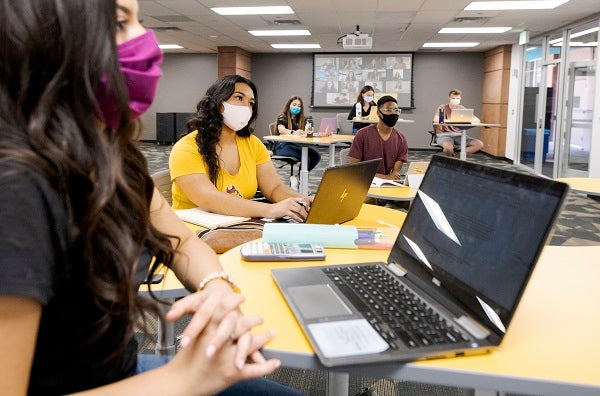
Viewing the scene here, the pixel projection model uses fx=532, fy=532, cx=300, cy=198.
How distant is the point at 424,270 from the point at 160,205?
552 millimetres

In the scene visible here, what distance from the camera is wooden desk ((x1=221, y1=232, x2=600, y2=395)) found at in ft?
2.39

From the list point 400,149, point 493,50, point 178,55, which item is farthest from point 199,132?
point 178,55

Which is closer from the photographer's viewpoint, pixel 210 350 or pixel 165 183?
pixel 210 350

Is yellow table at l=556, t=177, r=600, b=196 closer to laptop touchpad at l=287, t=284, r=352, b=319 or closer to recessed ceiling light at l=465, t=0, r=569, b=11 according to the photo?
laptop touchpad at l=287, t=284, r=352, b=319

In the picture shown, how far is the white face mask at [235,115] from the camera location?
2.35 m

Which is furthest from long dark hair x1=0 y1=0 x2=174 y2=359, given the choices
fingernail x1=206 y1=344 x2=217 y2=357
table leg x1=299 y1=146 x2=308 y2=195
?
table leg x1=299 y1=146 x2=308 y2=195

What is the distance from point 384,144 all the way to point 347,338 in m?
3.18

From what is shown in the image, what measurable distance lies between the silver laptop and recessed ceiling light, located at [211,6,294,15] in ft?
21.7

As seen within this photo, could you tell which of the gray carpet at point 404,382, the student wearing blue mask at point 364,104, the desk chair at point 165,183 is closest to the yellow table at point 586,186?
the gray carpet at point 404,382

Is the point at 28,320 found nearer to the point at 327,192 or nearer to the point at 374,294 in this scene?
the point at 374,294

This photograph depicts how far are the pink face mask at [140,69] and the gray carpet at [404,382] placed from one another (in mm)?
237

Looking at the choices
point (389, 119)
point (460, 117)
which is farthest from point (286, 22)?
point (389, 119)

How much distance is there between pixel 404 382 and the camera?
215 cm

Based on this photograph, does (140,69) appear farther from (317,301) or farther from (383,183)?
(383,183)
